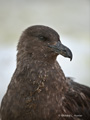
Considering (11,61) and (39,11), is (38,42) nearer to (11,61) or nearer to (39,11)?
(11,61)

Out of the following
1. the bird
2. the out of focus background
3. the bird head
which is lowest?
the bird

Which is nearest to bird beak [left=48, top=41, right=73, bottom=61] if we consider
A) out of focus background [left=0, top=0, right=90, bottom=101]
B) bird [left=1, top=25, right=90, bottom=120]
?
bird [left=1, top=25, right=90, bottom=120]

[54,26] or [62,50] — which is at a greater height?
[54,26]

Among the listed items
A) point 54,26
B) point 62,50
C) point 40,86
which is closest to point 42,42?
point 62,50

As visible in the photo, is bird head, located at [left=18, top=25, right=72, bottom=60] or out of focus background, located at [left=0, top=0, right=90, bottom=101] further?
out of focus background, located at [left=0, top=0, right=90, bottom=101]

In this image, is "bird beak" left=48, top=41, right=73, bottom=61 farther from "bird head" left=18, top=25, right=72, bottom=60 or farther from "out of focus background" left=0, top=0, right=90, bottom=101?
"out of focus background" left=0, top=0, right=90, bottom=101

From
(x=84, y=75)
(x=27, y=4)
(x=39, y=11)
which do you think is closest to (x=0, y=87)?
(x=84, y=75)

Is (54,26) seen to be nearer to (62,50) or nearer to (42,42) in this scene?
(42,42)
